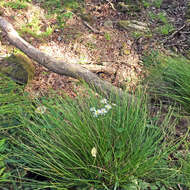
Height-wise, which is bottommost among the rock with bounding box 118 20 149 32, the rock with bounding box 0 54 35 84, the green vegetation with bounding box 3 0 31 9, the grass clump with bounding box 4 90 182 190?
the rock with bounding box 0 54 35 84

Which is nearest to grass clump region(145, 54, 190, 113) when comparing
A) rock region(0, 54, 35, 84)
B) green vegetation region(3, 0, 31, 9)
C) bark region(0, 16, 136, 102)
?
bark region(0, 16, 136, 102)

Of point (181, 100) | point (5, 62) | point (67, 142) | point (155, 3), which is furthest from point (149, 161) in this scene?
point (155, 3)

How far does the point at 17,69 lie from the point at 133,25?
10.3 feet

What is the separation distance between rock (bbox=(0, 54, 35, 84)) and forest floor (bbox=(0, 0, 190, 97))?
0.20 meters

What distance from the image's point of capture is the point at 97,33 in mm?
4367

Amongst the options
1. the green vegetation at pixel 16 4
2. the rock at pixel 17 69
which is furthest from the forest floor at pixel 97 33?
the rock at pixel 17 69

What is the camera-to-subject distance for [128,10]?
4.95m

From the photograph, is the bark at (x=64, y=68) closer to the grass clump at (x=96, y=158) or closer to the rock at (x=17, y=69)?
the rock at (x=17, y=69)

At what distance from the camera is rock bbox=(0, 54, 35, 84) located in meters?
2.92

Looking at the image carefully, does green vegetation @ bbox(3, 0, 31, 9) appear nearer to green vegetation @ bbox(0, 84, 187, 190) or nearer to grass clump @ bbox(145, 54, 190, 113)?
grass clump @ bbox(145, 54, 190, 113)

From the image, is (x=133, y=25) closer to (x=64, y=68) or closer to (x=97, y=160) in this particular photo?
(x=64, y=68)

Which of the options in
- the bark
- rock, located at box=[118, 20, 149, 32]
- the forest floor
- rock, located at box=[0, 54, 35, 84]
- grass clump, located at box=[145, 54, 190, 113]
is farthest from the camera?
rock, located at box=[118, 20, 149, 32]

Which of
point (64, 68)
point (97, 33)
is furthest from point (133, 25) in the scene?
point (64, 68)

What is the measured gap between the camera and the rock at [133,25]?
4484mm
